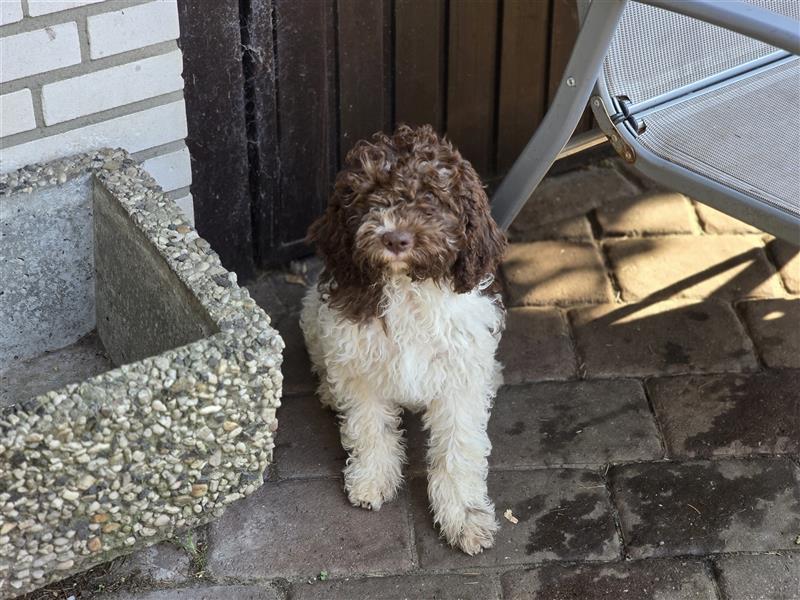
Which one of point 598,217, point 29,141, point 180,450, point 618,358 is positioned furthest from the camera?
point 598,217

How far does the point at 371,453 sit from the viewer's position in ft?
10.9

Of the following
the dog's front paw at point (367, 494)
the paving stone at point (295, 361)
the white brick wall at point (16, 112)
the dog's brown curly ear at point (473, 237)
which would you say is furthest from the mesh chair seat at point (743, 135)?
the white brick wall at point (16, 112)

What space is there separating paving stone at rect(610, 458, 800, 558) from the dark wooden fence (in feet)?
4.90

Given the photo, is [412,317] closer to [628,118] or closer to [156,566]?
[628,118]

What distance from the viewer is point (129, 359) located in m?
3.35

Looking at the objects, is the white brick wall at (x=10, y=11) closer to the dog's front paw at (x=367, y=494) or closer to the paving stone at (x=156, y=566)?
the paving stone at (x=156, y=566)

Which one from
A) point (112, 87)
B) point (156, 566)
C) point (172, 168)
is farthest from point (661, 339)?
point (112, 87)

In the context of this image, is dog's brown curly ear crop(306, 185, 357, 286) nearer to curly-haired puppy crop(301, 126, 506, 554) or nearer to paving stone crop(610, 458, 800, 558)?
curly-haired puppy crop(301, 126, 506, 554)

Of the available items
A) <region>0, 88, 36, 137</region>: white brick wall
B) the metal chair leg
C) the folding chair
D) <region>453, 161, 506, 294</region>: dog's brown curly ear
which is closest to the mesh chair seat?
the folding chair

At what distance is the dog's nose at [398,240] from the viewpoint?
2.70 metres

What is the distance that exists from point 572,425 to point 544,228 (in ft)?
3.43

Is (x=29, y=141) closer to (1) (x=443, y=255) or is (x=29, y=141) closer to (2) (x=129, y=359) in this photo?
(2) (x=129, y=359)

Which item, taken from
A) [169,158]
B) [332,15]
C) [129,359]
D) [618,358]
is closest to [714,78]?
[618,358]

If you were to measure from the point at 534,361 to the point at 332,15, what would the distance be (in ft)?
4.37
